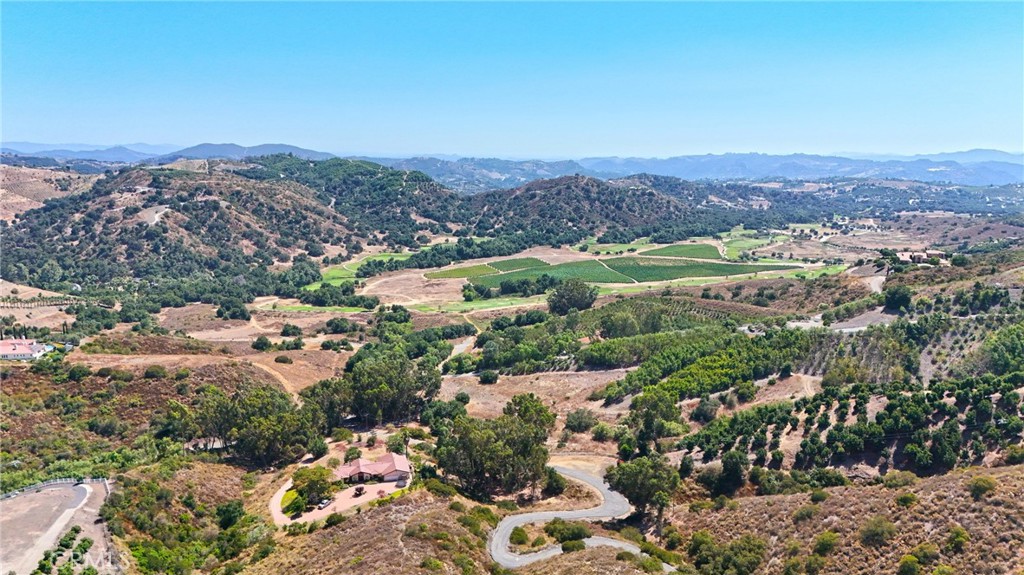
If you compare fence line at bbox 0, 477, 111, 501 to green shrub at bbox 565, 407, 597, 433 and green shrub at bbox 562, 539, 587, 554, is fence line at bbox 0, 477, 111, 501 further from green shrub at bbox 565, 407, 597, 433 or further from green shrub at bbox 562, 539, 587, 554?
green shrub at bbox 565, 407, 597, 433

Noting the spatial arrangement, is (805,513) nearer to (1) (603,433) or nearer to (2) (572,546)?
(2) (572,546)

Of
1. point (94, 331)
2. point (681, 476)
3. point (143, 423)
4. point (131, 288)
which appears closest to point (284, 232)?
point (131, 288)

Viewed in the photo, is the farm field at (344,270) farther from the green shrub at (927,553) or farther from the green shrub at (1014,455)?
the green shrub at (927,553)

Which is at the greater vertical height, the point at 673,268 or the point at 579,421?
the point at 673,268

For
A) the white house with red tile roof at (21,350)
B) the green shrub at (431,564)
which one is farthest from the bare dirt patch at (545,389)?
the white house with red tile roof at (21,350)

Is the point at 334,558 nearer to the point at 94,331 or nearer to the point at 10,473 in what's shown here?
the point at 10,473

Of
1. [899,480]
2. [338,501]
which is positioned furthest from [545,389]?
[899,480]

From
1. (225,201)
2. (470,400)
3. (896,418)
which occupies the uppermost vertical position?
(225,201)

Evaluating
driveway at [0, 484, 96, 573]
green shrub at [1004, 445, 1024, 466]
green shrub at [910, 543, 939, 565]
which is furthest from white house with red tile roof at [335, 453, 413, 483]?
green shrub at [1004, 445, 1024, 466]
